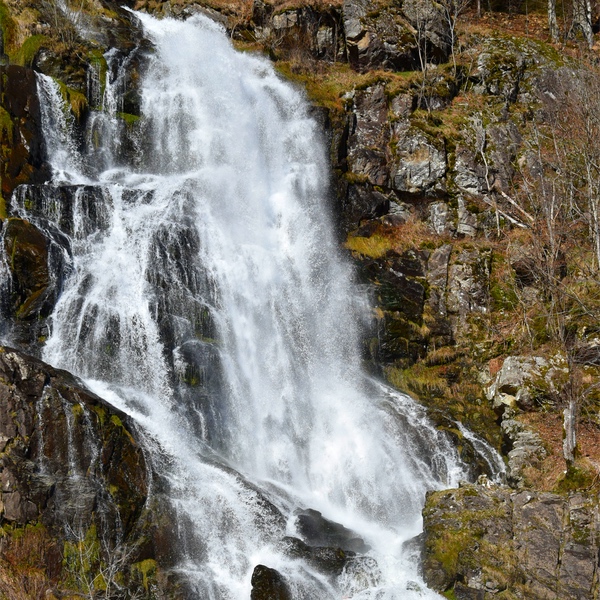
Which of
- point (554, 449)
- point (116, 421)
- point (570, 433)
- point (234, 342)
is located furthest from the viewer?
point (234, 342)

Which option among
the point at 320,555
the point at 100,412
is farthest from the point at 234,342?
the point at 320,555

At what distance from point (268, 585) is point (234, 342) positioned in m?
8.34

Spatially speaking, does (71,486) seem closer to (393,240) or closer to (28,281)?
(28,281)

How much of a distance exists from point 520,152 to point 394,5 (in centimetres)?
1042

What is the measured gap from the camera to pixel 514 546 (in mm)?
12953

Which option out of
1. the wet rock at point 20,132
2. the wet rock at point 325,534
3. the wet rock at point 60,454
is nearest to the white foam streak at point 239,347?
the wet rock at point 325,534

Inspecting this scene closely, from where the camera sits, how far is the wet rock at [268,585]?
12141mm

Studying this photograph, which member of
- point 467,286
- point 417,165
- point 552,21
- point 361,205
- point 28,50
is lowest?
point 467,286

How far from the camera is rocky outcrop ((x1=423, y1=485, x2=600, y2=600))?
489 inches

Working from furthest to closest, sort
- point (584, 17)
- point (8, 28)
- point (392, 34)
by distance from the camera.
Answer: point (584, 17) < point (392, 34) < point (8, 28)

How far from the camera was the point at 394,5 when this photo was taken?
104 ft

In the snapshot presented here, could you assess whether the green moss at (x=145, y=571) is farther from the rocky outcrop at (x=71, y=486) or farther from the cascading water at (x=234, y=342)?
the cascading water at (x=234, y=342)

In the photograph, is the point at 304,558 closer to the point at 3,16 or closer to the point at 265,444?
the point at 265,444

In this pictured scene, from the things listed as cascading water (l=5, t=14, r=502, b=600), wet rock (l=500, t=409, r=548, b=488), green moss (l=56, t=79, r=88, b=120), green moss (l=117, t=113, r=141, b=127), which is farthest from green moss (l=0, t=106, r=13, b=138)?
wet rock (l=500, t=409, r=548, b=488)
